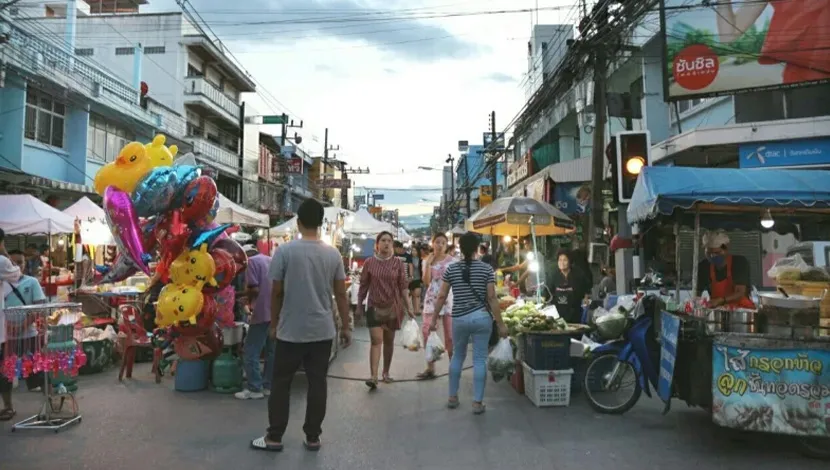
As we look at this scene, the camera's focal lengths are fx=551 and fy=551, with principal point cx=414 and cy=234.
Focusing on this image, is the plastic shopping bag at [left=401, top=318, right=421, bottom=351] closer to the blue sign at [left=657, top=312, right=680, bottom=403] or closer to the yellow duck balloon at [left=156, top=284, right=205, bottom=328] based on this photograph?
the yellow duck balloon at [left=156, top=284, right=205, bottom=328]

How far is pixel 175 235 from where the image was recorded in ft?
19.1

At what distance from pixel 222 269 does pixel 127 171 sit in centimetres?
156

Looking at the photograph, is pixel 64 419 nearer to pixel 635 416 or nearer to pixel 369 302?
pixel 369 302

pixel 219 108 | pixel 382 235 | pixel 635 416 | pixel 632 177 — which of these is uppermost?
pixel 219 108

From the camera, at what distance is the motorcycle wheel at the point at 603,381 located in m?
5.78

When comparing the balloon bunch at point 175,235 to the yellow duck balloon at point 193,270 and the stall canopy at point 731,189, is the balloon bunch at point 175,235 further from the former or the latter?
the stall canopy at point 731,189

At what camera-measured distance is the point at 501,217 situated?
973 cm

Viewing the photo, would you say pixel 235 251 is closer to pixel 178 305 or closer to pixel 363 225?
pixel 178 305

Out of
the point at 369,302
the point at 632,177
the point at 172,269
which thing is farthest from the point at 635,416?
the point at 172,269

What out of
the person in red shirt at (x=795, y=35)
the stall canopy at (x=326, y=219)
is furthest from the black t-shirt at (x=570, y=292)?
the stall canopy at (x=326, y=219)

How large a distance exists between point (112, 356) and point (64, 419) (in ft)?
10.2

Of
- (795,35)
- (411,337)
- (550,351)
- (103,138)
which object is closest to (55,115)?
(103,138)

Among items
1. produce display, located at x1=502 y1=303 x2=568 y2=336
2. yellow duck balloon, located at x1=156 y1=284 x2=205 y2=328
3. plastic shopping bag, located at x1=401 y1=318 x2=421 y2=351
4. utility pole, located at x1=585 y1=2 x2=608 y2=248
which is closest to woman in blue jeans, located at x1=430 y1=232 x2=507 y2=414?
produce display, located at x1=502 y1=303 x2=568 y2=336

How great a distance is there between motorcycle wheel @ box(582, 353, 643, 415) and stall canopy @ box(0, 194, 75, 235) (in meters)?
10.6
